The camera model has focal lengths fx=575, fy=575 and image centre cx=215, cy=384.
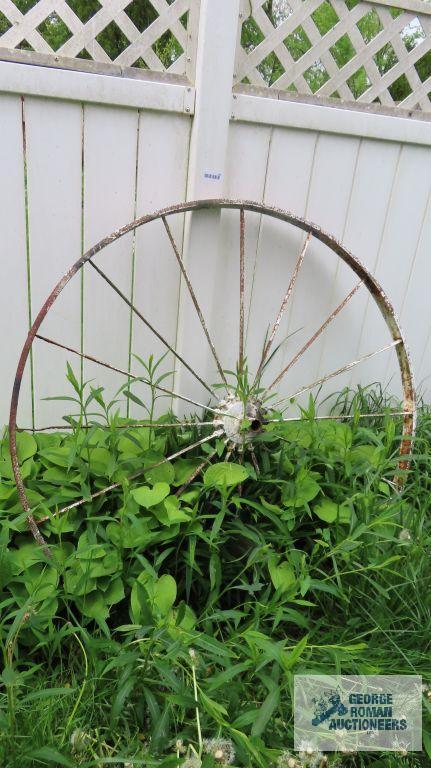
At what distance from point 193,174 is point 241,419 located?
0.72 meters

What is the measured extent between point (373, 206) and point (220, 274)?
61 centimetres

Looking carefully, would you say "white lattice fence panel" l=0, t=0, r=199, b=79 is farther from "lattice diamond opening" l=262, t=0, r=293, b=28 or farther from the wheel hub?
the wheel hub

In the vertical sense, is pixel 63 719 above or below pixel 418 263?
below

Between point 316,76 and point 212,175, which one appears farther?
point 316,76

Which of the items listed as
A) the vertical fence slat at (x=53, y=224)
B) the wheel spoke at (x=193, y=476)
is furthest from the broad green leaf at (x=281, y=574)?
the vertical fence slat at (x=53, y=224)

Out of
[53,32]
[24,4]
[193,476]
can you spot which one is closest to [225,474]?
[193,476]

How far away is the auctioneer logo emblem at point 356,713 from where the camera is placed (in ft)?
3.60

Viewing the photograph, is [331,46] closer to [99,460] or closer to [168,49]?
[168,49]

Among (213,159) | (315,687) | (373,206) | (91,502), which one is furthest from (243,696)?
(373,206)

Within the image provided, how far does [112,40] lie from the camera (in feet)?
7.97

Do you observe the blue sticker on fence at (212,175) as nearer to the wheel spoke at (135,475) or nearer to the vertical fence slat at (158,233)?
the vertical fence slat at (158,233)

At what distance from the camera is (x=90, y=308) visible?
175 cm

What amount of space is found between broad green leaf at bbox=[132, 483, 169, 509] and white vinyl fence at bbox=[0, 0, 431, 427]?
1.74 ft

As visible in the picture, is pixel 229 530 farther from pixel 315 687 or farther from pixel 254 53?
pixel 254 53
